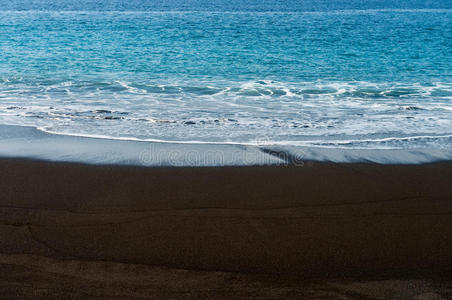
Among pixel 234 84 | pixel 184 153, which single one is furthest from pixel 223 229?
pixel 234 84

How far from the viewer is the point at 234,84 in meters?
12.3

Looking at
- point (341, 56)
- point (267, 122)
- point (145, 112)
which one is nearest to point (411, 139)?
point (267, 122)

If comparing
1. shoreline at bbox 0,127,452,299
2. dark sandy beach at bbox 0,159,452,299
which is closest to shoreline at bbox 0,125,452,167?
shoreline at bbox 0,127,452,299

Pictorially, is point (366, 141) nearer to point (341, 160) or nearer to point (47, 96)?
point (341, 160)

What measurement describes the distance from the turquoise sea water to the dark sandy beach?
1633 millimetres

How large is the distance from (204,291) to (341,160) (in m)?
3.18

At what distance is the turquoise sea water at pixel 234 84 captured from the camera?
721 cm

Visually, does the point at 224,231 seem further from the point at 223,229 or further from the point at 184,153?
the point at 184,153

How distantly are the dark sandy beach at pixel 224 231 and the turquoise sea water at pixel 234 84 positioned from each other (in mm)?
1633

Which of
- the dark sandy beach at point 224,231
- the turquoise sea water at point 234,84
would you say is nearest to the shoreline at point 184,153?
the dark sandy beach at point 224,231

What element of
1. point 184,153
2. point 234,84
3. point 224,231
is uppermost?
point 234,84

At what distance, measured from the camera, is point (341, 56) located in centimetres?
1808

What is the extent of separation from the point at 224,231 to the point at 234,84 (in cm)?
888

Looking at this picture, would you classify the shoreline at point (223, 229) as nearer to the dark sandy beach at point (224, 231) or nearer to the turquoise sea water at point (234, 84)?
the dark sandy beach at point (224, 231)
